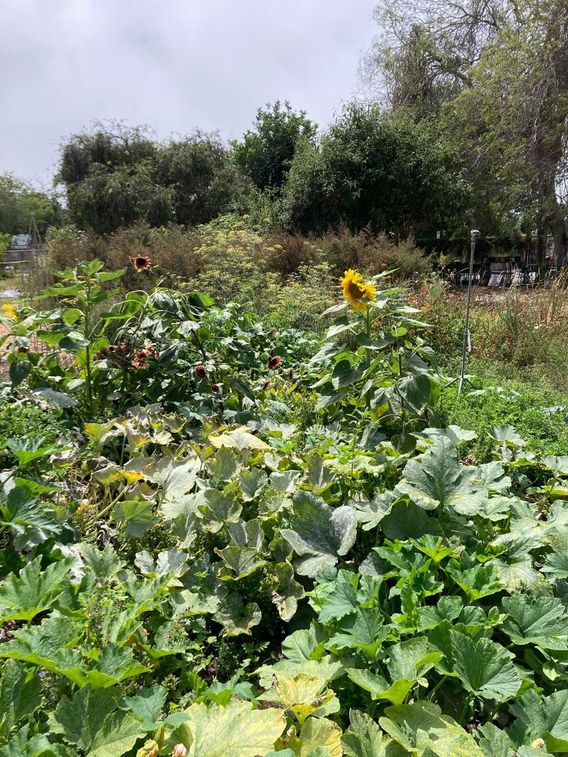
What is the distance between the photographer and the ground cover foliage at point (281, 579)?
3.14 ft

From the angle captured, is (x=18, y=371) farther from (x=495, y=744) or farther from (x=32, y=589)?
(x=495, y=744)

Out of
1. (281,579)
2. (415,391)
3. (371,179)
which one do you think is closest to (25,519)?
(281,579)

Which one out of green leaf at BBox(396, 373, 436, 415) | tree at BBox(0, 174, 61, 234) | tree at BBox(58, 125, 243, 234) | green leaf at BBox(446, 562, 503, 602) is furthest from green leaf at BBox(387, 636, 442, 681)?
tree at BBox(0, 174, 61, 234)

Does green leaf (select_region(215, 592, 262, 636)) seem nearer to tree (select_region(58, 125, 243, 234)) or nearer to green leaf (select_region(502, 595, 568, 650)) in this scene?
green leaf (select_region(502, 595, 568, 650))

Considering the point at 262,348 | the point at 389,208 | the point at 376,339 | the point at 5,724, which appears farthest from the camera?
the point at 389,208

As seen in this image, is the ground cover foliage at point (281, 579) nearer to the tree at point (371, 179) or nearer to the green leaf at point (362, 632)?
the green leaf at point (362, 632)

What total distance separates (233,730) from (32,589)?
49 cm

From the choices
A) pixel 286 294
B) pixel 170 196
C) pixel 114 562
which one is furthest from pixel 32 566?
pixel 170 196

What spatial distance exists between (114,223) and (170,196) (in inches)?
70.5

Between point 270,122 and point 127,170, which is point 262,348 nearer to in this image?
point 127,170

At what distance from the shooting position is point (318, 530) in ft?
4.87

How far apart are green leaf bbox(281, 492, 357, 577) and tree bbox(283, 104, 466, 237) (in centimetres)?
1078

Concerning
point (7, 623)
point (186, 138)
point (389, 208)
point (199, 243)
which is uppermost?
point (186, 138)

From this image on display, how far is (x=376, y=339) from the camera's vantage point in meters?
2.17
